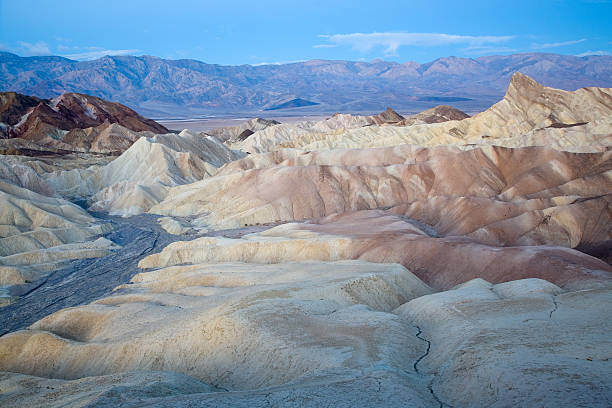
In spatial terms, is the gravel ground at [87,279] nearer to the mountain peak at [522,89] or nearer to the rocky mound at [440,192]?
the rocky mound at [440,192]

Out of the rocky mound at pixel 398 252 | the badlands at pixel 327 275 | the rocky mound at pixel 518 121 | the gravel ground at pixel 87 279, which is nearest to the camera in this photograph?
the badlands at pixel 327 275

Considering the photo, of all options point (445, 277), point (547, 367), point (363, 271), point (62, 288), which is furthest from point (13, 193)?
point (547, 367)

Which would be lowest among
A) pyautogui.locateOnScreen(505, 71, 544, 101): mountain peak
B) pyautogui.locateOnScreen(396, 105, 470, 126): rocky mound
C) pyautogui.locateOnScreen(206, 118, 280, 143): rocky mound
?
pyautogui.locateOnScreen(206, 118, 280, 143): rocky mound

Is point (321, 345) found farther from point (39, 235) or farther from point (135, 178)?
point (135, 178)

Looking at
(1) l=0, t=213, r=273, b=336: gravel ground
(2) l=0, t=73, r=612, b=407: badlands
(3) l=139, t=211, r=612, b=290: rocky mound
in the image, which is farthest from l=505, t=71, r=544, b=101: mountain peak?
(1) l=0, t=213, r=273, b=336: gravel ground

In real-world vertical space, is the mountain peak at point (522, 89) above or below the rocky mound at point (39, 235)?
above

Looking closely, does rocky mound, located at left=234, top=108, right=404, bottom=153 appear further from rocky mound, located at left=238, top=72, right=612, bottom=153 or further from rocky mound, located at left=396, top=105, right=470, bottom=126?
rocky mound, located at left=238, top=72, right=612, bottom=153

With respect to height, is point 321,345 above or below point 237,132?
below

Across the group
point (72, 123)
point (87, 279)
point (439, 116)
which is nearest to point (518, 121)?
point (439, 116)

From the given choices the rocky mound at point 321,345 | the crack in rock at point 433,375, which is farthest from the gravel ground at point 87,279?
the crack in rock at point 433,375
